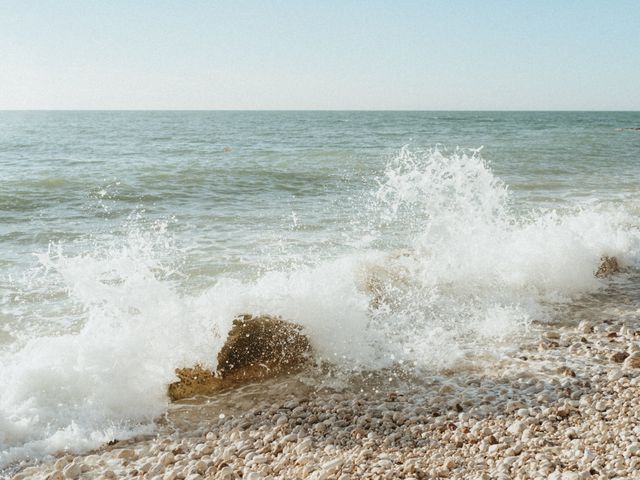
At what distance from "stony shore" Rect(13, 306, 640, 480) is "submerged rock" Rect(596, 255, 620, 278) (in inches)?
132

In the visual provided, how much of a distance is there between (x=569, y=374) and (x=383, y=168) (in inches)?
711

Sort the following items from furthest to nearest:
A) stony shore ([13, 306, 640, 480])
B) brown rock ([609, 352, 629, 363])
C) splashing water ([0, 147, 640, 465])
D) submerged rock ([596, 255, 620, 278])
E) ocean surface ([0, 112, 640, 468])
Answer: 1. submerged rock ([596, 255, 620, 278])
2. brown rock ([609, 352, 629, 363])
3. ocean surface ([0, 112, 640, 468])
4. splashing water ([0, 147, 640, 465])
5. stony shore ([13, 306, 640, 480])

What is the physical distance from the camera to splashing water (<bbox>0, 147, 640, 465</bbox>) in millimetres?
5207

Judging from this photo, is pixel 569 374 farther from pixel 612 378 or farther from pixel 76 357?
pixel 76 357

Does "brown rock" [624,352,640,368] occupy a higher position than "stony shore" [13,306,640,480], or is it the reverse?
"brown rock" [624,352,640,368]

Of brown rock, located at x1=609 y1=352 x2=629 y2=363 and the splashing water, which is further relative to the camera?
brown rock, located at x1=609 y1=352 x2=629 y2=363

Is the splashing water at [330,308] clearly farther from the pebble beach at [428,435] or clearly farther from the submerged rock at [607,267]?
the pebble beach at [428,435]

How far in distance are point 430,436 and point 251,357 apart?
7.45ft

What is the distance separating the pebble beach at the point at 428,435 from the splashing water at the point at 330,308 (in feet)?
1.77

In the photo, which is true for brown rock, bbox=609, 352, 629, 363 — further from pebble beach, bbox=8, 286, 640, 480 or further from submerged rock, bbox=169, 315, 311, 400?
submerged rock, bbox=169, 315, 311, 400

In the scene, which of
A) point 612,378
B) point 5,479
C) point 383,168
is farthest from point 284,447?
point 383,168

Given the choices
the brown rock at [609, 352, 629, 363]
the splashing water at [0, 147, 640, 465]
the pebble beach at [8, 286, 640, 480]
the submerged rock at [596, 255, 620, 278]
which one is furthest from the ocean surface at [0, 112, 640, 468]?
the brown rock at [609, 352, 629, 363]

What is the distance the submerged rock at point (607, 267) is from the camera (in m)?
8.65

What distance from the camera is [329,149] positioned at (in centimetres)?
3086
